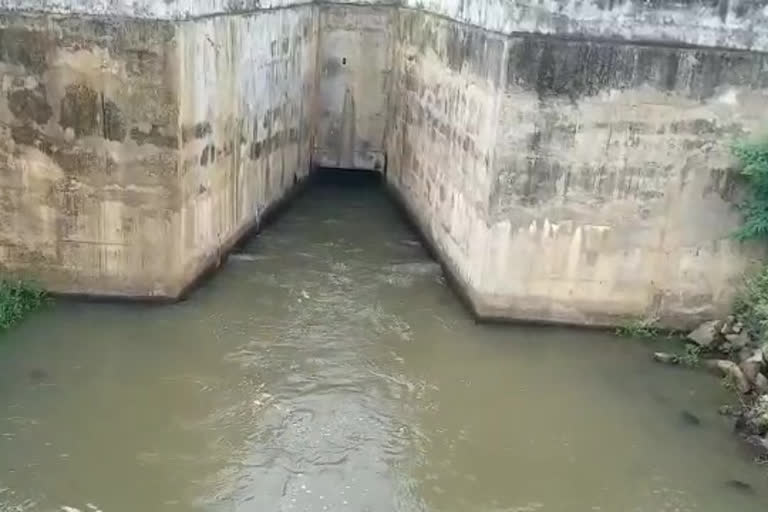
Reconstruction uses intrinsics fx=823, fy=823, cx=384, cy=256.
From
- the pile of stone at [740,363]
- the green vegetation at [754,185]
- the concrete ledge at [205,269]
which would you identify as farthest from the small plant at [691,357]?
the concrete ledge at [205,269]

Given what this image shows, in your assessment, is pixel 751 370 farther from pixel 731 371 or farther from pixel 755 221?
pixel 755 221

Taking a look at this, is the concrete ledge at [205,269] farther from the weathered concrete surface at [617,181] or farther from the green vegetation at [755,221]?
the green vegetation at [755,221]

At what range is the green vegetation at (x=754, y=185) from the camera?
309 inches

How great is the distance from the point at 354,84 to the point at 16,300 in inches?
296

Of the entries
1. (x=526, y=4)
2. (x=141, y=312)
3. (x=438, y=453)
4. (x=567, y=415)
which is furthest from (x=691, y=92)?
(x=141, y=312)

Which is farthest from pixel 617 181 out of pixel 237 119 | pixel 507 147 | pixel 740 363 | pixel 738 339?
pixel 237 119

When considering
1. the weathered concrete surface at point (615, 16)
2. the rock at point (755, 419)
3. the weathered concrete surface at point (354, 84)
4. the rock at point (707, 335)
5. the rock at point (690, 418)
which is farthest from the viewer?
the weathered concrete surface at point (354, 84)

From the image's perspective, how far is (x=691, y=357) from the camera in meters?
8.09

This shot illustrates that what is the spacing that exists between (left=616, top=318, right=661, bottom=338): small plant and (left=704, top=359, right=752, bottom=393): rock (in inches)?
25.4

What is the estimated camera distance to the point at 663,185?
8180mm

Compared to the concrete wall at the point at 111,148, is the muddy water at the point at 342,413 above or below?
below

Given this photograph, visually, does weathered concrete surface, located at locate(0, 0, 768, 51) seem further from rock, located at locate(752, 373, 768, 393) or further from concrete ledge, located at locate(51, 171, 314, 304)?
rock, located at locate(752, 373, 768, 393)

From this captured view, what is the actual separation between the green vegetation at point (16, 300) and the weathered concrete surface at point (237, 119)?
4.76 feet

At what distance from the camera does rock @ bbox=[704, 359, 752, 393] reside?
7434 mm
